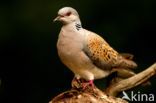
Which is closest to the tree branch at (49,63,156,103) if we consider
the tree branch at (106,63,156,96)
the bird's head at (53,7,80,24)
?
the tree branch at (106,63,156,96)

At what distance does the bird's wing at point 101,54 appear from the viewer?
3530 millimetres

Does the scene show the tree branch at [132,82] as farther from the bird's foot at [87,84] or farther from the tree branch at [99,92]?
the bird's foot at [87,84]

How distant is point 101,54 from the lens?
3604 millimetres

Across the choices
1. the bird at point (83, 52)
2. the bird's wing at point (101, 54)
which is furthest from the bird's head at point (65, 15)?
the bird's wing at point (101, 54)

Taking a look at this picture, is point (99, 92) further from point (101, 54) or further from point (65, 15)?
point (65, 15)

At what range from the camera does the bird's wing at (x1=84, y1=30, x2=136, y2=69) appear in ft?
11.6

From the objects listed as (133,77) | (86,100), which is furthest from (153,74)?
(86,100)

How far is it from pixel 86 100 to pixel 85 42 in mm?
273

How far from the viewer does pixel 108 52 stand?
11.9ft

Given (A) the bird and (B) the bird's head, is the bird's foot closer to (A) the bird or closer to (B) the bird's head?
(A) the bird

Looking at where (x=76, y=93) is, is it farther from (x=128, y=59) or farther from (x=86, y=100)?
(x=128, y=59)

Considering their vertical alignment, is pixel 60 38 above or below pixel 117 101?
above

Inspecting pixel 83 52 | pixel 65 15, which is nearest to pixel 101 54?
pixel 83 52

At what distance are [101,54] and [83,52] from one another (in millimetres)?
141
